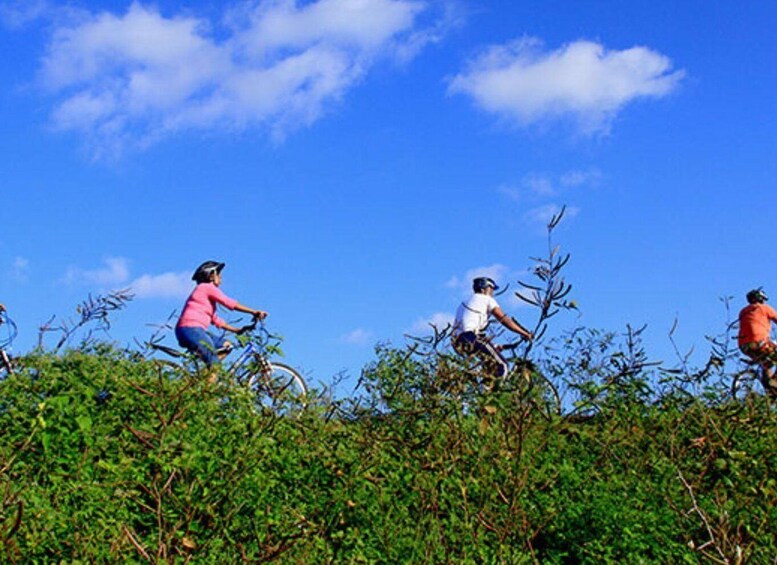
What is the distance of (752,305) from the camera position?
17141 millimetres

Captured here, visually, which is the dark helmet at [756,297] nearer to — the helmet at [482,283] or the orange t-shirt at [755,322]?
the orange t-shirt at [755,322]

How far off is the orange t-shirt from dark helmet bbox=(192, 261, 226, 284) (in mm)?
8306

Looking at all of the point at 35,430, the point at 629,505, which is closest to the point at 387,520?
the point at 629,505

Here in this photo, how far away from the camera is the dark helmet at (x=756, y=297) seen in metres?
17.1

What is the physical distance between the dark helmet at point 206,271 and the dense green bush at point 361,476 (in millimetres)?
4042

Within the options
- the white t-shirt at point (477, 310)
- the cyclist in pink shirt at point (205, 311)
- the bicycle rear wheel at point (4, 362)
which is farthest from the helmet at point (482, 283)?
the bicycle rear wheel at point (4, 362)

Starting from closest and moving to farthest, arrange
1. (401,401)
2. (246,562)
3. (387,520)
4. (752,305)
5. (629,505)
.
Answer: (246,562) < (387,520) < (629,505) < (401,401) < (752,305)

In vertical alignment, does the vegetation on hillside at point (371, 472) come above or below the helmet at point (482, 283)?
below

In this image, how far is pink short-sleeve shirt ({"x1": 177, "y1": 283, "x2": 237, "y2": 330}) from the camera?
13.9 metres

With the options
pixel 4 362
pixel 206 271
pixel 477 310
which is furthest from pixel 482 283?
pixel 4 362

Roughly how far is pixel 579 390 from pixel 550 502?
305 centimetres

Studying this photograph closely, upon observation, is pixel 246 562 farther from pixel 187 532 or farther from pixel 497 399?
pixel 497 399

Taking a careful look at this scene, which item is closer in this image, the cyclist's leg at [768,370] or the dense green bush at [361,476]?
the dense green bush at [361,476]

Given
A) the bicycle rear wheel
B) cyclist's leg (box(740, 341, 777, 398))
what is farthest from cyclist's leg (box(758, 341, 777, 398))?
the bicycle rear wheel
